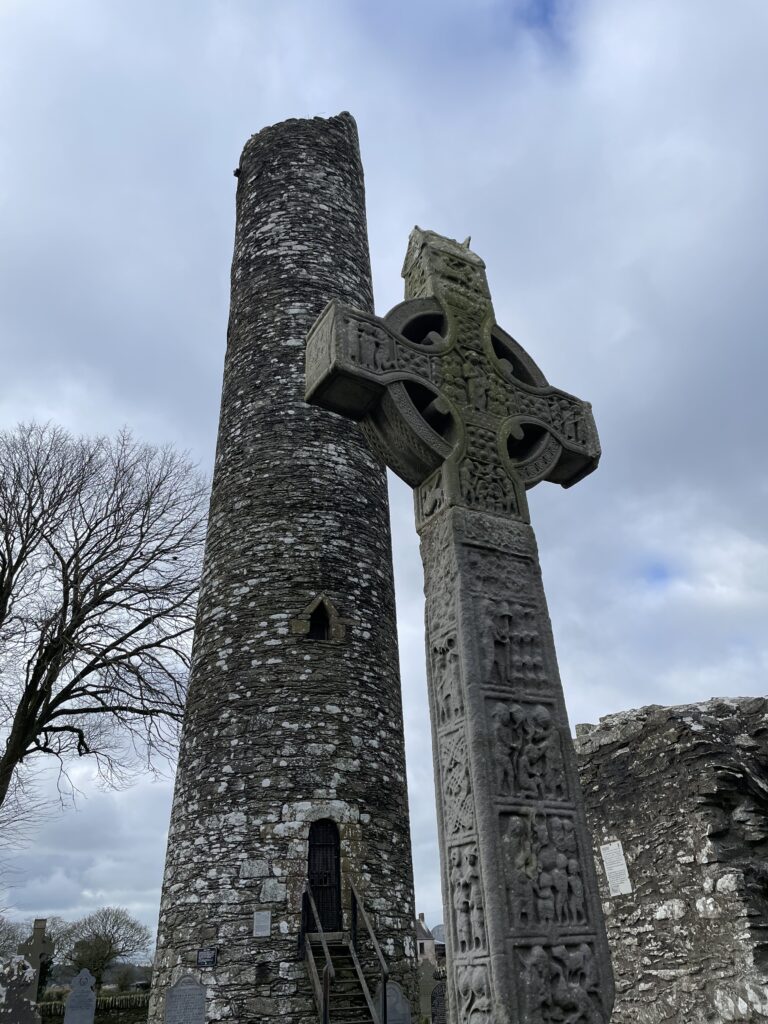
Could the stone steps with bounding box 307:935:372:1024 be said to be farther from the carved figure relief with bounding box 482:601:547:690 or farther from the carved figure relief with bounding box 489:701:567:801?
Answer: the carved figure relief with bounding box 482:601:547:690

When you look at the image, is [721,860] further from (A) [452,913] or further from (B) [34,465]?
(B) [34,465]

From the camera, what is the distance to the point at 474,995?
301cm

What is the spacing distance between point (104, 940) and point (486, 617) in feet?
115

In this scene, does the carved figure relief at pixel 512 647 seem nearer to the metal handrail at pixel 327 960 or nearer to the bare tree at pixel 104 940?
the metal handrail at pixel 327 960

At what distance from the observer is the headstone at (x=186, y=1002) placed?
25.5 feet

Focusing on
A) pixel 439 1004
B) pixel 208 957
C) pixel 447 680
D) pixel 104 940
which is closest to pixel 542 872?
pixel 447 680

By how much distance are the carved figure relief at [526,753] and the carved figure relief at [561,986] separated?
1.84 ft

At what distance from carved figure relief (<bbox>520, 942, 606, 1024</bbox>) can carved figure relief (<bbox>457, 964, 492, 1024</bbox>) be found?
0.14 m

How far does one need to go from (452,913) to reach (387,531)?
327 inches

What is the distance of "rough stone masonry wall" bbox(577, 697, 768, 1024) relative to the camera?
18.0 feet

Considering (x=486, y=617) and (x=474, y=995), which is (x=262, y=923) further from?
(x=486, y=617)

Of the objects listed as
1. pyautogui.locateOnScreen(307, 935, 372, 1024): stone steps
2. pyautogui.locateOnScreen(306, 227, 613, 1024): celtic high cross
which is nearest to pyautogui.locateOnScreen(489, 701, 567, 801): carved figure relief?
pyautogui.locateOnScreen(306, 227, 613, 1024): celtic high cross

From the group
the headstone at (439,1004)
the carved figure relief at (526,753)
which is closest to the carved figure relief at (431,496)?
the carved figure relief at (526,753)

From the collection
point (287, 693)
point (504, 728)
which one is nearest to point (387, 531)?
point (287, 693)
